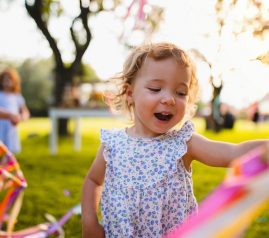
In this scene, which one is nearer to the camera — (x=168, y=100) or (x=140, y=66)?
(x=168, y=100)

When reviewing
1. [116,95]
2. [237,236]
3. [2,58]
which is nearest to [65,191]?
[116,95]

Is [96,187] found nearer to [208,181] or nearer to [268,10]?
[268,10]

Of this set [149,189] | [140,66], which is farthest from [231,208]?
[140,66]

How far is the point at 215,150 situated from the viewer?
1.35 meters

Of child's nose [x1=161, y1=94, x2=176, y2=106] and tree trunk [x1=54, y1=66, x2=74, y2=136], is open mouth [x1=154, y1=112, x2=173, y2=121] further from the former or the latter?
tree trunk [x1=54, y1=66, x2=74, y2=136]

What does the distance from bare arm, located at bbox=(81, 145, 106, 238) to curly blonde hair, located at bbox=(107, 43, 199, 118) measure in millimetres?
204

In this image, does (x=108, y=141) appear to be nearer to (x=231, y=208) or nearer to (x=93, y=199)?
(x=93, y=199)

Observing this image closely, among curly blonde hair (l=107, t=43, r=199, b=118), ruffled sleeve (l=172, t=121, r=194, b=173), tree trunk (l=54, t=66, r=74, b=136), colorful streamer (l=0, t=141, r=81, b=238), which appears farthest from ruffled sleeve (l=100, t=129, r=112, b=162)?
tree trunk (l=54, t=66, r=74, b=136)

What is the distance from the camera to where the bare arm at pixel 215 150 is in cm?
122

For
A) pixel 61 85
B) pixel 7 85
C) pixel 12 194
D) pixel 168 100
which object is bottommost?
pixel 61 85

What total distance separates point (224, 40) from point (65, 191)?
2056mm

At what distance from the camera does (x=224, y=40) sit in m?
1.80

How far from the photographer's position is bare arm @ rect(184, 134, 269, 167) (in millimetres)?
1220

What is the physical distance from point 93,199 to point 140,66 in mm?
416
